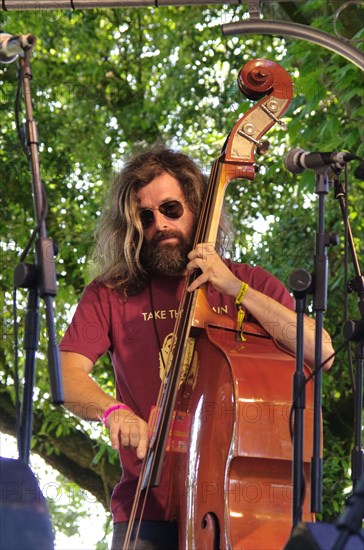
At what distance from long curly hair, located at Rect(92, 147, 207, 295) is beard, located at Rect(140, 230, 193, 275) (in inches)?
2.6

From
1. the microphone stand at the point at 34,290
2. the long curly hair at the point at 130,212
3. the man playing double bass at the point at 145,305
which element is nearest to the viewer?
the microphone stand at the point at 34,290

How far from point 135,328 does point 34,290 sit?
802 millimetres

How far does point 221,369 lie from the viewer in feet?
9.86

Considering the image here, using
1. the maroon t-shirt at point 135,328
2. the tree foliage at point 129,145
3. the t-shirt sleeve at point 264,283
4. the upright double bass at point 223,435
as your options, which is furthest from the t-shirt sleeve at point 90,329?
the tree foliage at point 129,145

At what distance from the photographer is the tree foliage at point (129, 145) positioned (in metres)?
7.25

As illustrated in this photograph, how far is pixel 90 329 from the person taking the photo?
333cm

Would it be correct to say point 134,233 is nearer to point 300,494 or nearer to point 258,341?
point 258,341

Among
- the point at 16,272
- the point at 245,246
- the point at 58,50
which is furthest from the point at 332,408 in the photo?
the point at 16,272

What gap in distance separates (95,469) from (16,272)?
5.08 m

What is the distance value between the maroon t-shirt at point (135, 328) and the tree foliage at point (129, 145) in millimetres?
3140

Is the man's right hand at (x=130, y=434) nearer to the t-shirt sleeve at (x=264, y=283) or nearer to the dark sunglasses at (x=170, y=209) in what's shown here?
the t-shirt sleeve at (x=264, y=283)

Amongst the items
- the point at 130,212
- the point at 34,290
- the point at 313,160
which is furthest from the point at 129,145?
the point at 34,290

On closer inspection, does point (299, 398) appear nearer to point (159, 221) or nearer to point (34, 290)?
point (34, 290)

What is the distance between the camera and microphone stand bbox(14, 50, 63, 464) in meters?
2.54
